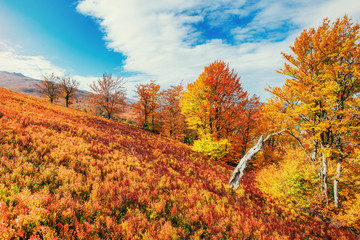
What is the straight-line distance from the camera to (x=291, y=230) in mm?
5492

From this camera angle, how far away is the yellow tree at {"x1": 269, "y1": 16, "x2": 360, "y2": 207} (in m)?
8.05

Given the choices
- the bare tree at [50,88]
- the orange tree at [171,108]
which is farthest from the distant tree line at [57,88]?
the orange tree at [171,108]

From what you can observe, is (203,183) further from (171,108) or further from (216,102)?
(171,108)

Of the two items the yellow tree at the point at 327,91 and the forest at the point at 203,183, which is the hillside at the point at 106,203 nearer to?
the forest at the point at 203,183

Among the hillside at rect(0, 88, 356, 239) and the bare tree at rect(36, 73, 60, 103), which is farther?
the bare tree at rect(36, 73, 60, 103)

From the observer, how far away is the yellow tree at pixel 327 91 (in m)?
8.05

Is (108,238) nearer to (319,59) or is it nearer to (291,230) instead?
(291,230)

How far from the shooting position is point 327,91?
8.03m

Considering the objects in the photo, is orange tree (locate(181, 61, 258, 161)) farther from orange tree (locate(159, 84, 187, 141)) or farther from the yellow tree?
orange tree (locate(159, 84, 187, 141))

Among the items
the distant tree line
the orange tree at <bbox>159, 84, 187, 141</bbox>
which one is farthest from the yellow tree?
the distant tree line

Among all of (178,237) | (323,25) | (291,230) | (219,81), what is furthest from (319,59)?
(178,237)

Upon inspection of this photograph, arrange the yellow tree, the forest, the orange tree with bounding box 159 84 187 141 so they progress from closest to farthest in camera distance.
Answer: the forest
the yellow tree
the orange tree with bounding box 159 84 187 141

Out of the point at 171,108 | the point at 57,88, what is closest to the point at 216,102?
the point at 171,108

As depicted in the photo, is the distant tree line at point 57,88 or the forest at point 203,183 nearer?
the forest at point 203,183
